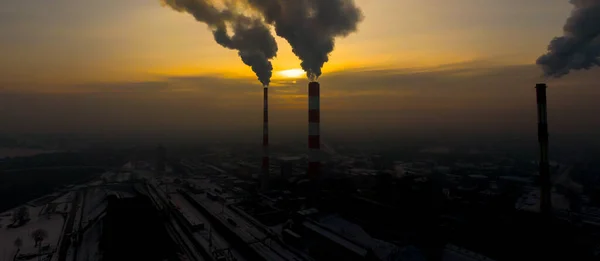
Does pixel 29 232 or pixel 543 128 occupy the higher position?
pixel 543 128

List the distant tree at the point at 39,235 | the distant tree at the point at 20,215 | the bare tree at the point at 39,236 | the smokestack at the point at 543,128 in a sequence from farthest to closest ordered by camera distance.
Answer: the distant tree at the point at 20,215 → the distant tree at the point at 39,235 → the bare tree at the point at 39,236 → the smokestack at the point at 543,128

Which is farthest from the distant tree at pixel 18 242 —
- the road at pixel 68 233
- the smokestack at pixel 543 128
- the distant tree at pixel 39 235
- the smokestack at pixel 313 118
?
the smokestack at pixel 543 128

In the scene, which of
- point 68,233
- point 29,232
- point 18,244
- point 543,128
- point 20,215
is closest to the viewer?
point 543,128

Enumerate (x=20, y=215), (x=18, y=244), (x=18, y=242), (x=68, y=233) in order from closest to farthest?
(x=18, y=244) < (x=18, y=242) < (x=68, y=233) < (x=20, y=215)

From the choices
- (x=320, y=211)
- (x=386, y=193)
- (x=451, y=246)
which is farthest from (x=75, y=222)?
(x=451, y=246)

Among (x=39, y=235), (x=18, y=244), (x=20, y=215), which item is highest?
(x=20, y=215)

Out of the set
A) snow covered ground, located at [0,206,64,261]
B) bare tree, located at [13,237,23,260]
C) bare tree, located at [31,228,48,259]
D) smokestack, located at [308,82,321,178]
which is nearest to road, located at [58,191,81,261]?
snow covered ground, located at [0,206,64,261]

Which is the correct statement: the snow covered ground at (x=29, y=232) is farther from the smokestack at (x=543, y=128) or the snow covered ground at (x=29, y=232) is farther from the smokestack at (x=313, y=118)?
the smokestack at (x=543, y=128)

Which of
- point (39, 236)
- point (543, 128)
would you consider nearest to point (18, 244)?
point (39, 236)

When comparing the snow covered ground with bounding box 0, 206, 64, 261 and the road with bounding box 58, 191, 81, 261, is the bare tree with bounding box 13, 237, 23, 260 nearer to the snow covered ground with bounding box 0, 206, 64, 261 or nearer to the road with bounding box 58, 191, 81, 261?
the snow covered ground with bounding box 0, 206, 64, 261

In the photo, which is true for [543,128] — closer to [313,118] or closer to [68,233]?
[313,118]

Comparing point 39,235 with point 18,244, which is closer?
point 18,244

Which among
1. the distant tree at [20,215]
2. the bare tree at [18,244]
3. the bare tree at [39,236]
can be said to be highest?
the distant tree at [20,215]
